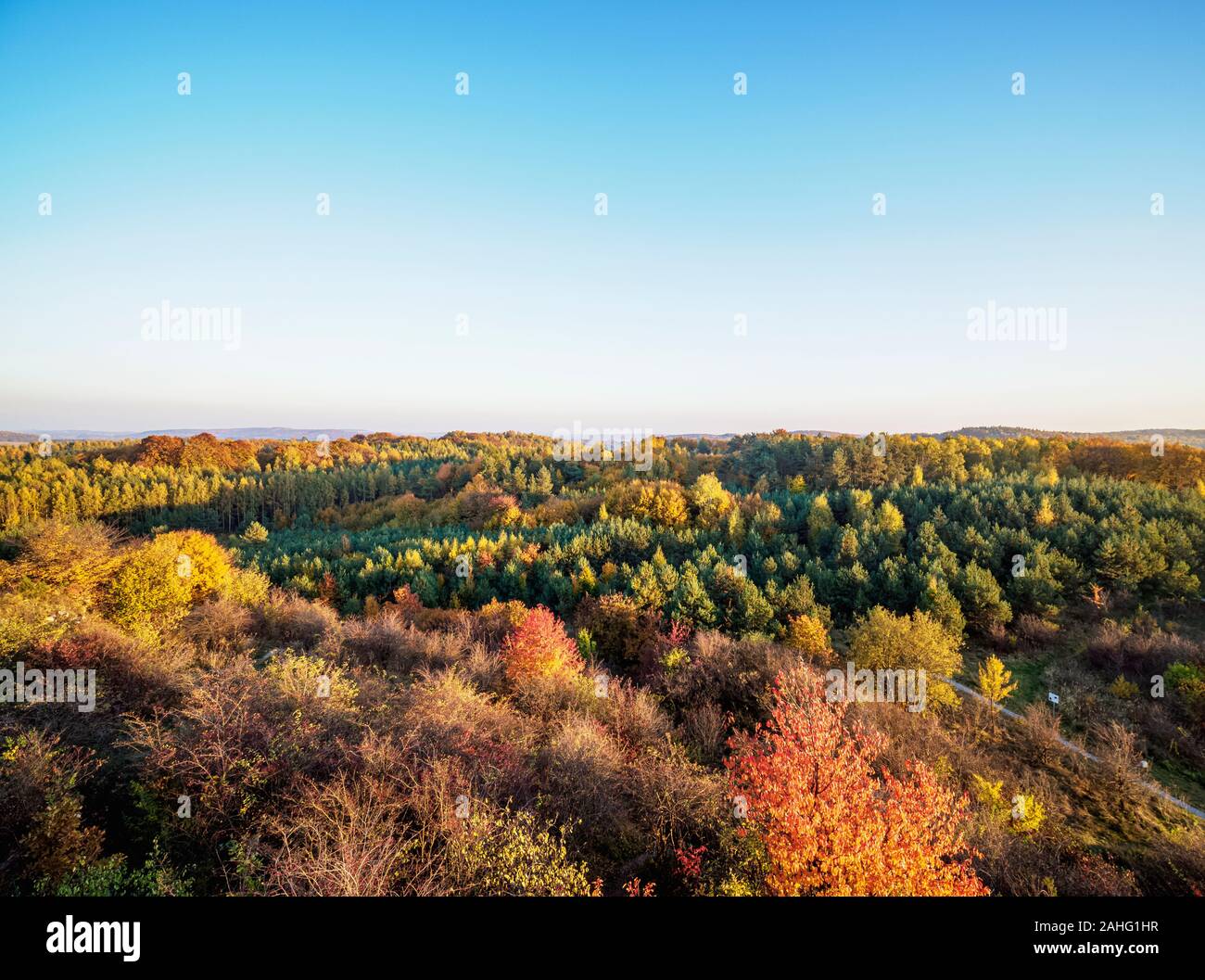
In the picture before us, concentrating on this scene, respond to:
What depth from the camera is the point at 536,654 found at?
18.5 metres

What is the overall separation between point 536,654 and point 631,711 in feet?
15.5

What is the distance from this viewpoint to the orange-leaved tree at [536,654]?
18062 millimetres

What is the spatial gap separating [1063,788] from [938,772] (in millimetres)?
6282

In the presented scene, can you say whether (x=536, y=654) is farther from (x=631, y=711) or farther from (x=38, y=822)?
(x=38, y=822)

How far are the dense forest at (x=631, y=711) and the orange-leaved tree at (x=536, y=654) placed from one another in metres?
0.12

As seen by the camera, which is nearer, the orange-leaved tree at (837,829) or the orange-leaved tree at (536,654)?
the orange-leaved tree at (837,829)

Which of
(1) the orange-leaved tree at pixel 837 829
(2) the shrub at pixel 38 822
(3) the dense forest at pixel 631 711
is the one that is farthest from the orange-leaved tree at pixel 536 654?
(2) the shrub at pixel 38 822

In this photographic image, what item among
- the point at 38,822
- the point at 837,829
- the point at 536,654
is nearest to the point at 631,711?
the point at 536,654

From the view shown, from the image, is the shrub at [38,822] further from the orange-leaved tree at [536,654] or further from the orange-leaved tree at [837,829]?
the orange-leaved tree at [536,654]

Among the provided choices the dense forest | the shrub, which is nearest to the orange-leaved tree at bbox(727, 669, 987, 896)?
the dense forest
